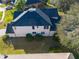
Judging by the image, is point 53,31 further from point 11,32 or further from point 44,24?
point 11,32

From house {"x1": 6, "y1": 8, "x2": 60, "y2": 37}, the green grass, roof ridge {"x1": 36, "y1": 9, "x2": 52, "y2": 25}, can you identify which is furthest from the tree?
the green grass

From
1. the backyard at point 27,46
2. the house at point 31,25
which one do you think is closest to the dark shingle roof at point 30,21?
the house at point 31,25

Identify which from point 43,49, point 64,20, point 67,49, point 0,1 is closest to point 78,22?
point 64,20

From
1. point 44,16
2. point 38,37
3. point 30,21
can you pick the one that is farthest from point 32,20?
point 38,37

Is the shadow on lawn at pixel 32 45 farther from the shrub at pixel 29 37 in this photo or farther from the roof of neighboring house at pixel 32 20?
the roof of neighboring house at pixel 32 20

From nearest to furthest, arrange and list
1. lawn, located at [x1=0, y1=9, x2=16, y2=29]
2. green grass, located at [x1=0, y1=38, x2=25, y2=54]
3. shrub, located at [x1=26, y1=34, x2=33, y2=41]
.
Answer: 1. green grass, located at [x1=0, y1=38, x2=25, y2=54]
2. shrub, located at [x1=26, y1=34, x2=33, y2=41]
3. lawn, located at [x1=0, y1=9, x2=16, y2=29]

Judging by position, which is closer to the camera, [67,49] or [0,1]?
[67,49]

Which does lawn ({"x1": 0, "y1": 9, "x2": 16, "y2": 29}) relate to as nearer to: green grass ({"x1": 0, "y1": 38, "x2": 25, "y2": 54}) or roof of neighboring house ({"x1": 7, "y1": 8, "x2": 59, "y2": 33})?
roof of neighboring house ({"x1": 7, "y1": 8, "x2": 59, "y2": 33})
